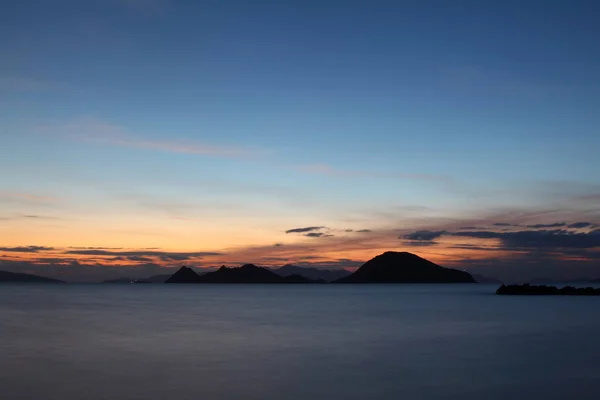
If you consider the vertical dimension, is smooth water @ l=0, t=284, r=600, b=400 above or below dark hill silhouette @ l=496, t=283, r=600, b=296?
below

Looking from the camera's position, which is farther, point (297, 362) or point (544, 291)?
point (544, 291)

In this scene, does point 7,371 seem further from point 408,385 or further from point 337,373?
point 408,385

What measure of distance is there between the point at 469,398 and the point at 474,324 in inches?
1662

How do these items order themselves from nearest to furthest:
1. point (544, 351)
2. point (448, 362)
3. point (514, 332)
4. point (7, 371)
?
point (7, 371)
point (448, 362)
point (544, 351)
point (514, 332)

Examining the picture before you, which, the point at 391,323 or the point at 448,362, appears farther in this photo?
the point at 391,323

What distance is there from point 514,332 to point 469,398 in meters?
33.3

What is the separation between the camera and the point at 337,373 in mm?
31531

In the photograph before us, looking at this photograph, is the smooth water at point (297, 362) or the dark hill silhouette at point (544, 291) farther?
the dark hill silhouette at point (544, 291)

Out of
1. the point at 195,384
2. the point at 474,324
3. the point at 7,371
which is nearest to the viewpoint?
the point at 195,384

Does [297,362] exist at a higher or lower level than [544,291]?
lower

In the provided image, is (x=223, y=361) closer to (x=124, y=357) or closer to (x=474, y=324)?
(x=124, y=357)

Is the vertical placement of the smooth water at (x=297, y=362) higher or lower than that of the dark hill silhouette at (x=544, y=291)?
lower

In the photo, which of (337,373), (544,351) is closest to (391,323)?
(544,351)

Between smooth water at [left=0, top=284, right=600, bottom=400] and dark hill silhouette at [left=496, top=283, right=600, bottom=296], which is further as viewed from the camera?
dark hill silhouette at [left=496, top=283, right=600, bottom=296]
